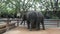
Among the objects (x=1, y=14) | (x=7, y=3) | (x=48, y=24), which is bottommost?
(x=48, y=24)

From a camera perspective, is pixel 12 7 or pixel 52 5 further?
pixel 52 5

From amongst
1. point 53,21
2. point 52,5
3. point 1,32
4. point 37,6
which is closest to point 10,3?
point 37,6

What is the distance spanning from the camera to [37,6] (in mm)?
14234

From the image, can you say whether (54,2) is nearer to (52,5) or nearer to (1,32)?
(52,5)

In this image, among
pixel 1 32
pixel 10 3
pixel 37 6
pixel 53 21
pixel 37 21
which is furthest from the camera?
pixel 37 6

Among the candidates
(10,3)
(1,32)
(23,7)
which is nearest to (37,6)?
(23,7)

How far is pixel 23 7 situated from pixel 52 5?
3972mm

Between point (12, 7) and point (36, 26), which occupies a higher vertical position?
point (12, 7)

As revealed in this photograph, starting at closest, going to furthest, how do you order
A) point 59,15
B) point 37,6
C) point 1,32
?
point 1,32 → point 37,6 → point 59,15

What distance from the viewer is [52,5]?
50.5ft

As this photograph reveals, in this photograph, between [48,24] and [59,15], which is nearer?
[48,24]

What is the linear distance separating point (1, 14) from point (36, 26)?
4.38 metres

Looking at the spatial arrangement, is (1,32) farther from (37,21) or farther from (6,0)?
(6,0)

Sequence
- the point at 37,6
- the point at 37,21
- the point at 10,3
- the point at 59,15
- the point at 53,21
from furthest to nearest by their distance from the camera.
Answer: the point at 59,15 < the point at 37,6 < the point at 10,3 < the point at 53,21 < the point at 37,21
